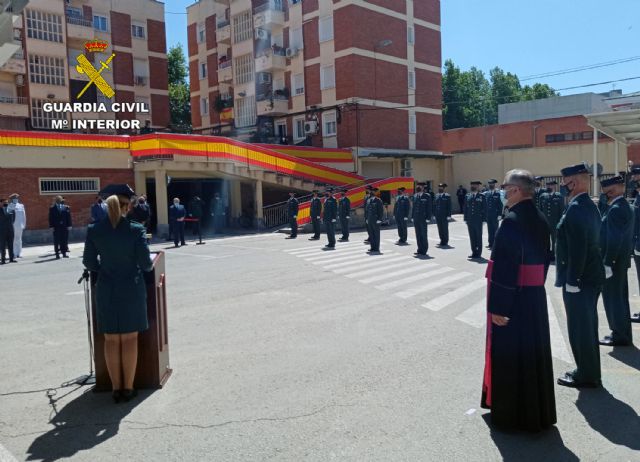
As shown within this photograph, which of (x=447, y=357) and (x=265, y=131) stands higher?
(x=265, y=131)

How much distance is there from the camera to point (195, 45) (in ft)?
166

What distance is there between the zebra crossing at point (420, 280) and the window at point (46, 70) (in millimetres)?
29009

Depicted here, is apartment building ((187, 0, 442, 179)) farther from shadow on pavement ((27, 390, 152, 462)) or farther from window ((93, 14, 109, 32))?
shadow on pavement ((27, 390, 152, 462))

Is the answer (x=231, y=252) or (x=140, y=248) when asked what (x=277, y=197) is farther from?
(x=140, y=248)

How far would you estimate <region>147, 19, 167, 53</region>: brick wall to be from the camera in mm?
43969

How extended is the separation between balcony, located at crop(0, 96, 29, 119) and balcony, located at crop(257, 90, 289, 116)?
52.3 ft

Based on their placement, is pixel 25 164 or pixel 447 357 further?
pixel 25 164

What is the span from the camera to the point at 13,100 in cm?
3634

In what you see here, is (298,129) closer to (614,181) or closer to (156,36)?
(156,36)

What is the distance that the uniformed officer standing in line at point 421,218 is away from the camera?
1620cm

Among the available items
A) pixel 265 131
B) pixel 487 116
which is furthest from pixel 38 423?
pixel 487 116

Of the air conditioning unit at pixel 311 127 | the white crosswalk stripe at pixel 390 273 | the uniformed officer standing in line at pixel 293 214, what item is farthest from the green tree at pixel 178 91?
the white crosswalk stripe at pixel 390 273

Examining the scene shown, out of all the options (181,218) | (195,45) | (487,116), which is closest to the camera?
(181,218)

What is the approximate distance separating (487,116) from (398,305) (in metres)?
77.2
